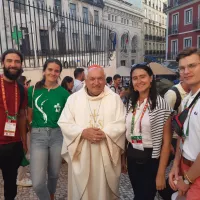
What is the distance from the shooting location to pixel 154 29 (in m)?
48.7

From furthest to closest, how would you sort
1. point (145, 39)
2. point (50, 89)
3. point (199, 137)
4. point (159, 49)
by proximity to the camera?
1. point (159, 49)
2. point (145, 39)
3. point (50, 89)
4. point (199, 137)

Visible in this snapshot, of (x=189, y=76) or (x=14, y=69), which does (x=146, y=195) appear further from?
(x=14, y=69)

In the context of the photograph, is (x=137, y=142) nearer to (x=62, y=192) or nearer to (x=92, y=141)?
(x=92, y=141)

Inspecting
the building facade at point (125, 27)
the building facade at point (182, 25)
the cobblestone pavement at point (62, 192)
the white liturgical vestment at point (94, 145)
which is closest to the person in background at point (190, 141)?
the white liturgical vestment at point (94, 145)

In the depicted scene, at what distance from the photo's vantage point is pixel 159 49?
51.0 meters

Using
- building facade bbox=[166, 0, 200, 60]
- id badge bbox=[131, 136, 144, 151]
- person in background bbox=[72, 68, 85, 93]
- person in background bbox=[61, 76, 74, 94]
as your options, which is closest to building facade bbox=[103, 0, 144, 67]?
building facade bbox=[166, 0, 200, 60]

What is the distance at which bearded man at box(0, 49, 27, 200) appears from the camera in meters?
2.55

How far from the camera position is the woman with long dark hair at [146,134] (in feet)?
6.96

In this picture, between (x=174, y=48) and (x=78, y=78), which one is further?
(x=174, y=48)

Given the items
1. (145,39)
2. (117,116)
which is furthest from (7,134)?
(145,39)

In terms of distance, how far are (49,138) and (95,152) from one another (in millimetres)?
658

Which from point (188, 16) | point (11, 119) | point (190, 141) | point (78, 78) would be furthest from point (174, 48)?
point (190, 141)

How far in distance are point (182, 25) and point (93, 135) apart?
27.2m

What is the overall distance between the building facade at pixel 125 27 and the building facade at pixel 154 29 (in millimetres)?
3432
